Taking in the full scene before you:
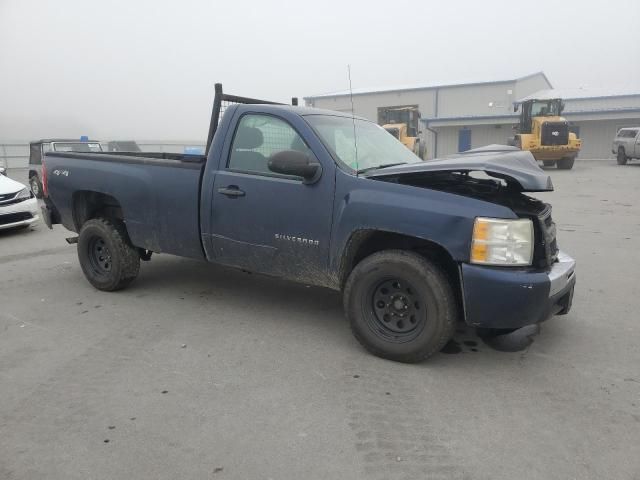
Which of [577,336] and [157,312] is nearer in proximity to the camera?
[577,336]

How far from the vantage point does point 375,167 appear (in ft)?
13.0

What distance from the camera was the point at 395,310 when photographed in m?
3.52

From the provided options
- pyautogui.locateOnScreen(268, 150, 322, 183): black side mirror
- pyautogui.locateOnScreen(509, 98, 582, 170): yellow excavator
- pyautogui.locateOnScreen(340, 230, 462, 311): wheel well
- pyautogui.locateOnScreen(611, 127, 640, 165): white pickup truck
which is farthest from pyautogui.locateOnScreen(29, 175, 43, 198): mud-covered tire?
pyautogui.locateOnScreen(611, 127, 640, 165): white pickup truck

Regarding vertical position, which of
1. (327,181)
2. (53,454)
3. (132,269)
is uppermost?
(327,181)

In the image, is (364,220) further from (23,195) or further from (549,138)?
(549,138)

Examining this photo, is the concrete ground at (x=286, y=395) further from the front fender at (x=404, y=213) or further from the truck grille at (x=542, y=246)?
the front fender at (x=404, y=213)

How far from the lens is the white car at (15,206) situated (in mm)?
8461

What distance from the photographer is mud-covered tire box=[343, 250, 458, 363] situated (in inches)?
129

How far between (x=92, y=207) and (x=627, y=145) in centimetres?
2667

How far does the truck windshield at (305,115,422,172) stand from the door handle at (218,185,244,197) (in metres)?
0.82

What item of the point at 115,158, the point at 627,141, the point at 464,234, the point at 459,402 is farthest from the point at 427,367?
the point at 627,141

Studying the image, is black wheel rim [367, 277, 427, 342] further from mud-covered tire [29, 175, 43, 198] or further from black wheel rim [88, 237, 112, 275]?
mud-covered tire [29, 175, 43, 198]

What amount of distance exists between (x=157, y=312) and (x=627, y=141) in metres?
26.8

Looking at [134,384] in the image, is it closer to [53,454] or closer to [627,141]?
[53,454]
